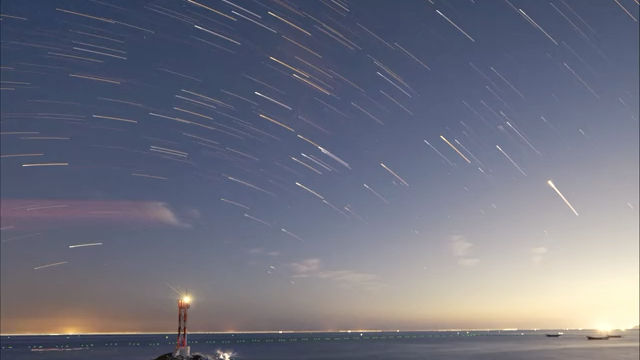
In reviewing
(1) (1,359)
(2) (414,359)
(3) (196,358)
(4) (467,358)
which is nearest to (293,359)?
(2) (414,359)

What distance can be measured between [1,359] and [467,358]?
376ft

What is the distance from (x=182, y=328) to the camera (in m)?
71.2

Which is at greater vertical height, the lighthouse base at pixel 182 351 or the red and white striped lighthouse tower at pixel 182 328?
the red and white striped lighthouse tower at pixel 182 328

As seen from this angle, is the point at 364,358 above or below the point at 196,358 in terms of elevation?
below

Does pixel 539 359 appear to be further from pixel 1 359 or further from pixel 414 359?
pixel 1 359

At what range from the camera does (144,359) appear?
374 ft

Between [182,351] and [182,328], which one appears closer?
[182,351]

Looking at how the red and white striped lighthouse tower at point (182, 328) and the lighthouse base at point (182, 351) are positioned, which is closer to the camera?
the lighthouse base at point (182, 351)

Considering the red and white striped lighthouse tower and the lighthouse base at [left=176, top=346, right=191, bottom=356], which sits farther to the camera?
the red and white striped lighthouse tower

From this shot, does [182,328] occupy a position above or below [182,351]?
above

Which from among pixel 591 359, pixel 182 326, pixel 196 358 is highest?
pixel 182 326

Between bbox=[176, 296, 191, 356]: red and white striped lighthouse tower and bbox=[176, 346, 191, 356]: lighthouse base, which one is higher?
bbox=[176, 296, 191, 356]: red and white striped lighthouse tower

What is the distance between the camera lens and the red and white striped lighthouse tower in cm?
6956

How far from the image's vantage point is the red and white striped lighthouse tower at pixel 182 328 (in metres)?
69.6
